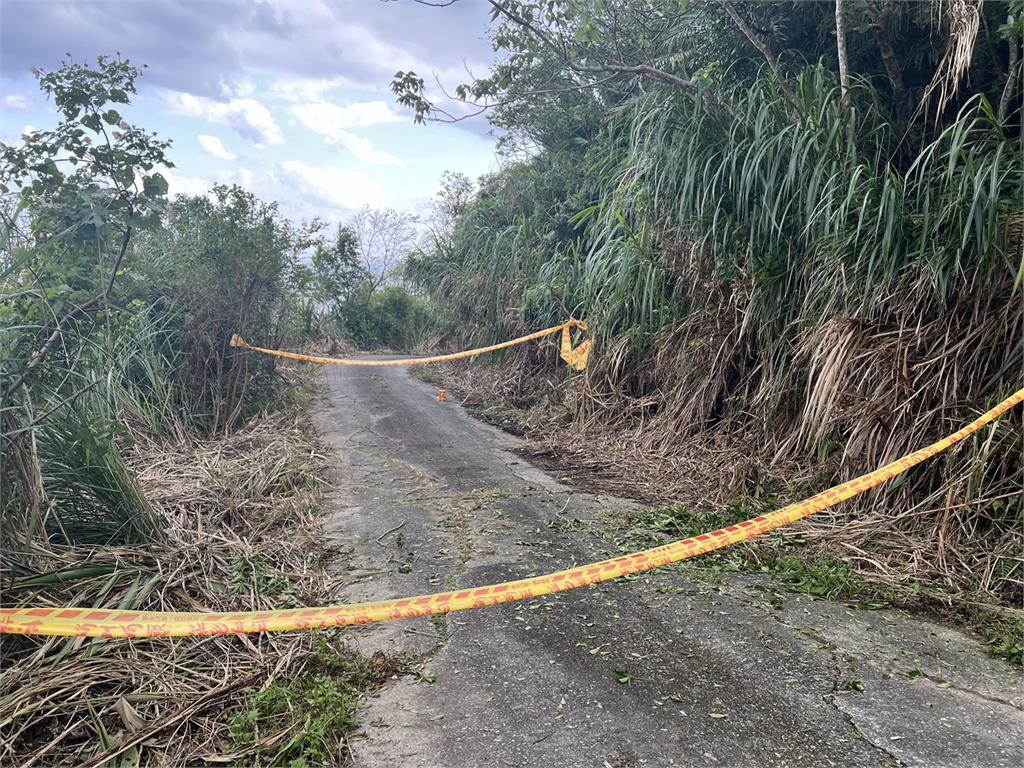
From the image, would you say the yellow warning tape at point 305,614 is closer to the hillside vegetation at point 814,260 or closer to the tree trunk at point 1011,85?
the hillside vegetation at point 814,260

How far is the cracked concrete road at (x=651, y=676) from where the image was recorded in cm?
192

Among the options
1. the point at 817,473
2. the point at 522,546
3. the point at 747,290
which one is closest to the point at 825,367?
the point at 817,473

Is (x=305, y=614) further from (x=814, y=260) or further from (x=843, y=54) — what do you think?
(x=843, y=54)

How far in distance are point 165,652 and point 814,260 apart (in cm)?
376

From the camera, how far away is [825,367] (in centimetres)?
363

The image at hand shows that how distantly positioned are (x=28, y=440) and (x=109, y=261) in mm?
1180

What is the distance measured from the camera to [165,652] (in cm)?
229

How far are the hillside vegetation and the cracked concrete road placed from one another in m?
0.66

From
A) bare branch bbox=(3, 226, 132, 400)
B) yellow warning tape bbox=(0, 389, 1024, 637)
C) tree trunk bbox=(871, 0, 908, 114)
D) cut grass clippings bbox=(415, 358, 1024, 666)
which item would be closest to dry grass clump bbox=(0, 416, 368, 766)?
yellow warning tape bbox=(0, 389, 1024, 637)

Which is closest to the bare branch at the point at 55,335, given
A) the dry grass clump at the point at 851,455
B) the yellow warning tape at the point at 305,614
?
the yellow warning tape at the point at 305,614

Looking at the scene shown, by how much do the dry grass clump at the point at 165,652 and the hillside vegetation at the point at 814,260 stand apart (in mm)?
2458

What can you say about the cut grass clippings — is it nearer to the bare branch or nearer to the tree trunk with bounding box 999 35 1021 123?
the tree trunk with bounding box 999 35 1021 123

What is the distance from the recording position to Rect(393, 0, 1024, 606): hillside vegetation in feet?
10.4

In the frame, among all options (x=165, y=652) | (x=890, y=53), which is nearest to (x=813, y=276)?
(x=890, y=53)
